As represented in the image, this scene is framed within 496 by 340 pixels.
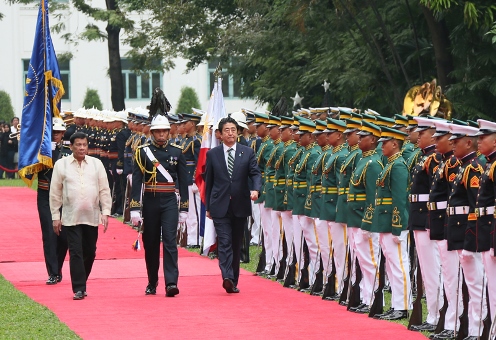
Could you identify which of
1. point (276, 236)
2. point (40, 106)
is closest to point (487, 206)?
point (276, 236)

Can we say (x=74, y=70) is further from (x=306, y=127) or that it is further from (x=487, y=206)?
(x=487, y=206)

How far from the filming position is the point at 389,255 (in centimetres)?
1210

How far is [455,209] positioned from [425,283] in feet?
4.48

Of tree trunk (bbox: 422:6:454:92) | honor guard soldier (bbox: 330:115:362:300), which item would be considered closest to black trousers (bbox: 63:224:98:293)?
honor guard soldier (bbox: 330:115:362:300)

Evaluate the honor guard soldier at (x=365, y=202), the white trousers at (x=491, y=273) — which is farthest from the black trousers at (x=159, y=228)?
the white trousers at (x=491, y=273)

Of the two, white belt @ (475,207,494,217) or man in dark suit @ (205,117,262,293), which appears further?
man in dark suit @ (205,117,262,293)

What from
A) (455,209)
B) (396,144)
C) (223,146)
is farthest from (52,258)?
(455,209)

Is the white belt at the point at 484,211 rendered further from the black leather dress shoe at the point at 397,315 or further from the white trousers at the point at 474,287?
the black leather dress shoe at the point at 397,315

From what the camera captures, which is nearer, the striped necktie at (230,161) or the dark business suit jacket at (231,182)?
the dark business suit jacket at (231,182)

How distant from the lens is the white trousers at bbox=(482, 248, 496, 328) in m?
9.71

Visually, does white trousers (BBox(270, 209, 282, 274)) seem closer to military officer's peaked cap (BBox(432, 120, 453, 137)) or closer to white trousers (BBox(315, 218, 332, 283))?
white trousers (BBox(315, 218, 332, 283))

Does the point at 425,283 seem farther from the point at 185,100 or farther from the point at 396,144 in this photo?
the point at 185,100

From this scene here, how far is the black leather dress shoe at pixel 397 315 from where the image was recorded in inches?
469

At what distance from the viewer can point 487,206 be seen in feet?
31.7
